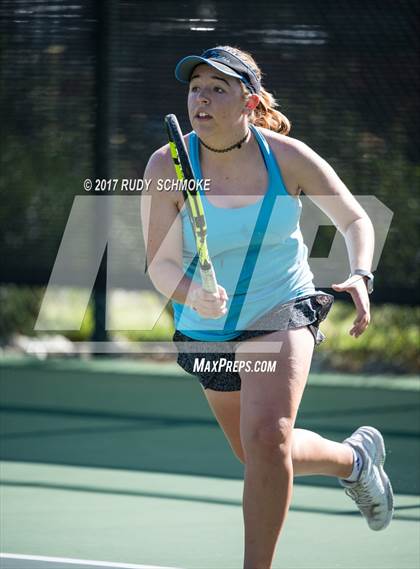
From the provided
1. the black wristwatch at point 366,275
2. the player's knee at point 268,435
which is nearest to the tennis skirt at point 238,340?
the black wristwatch at point 366,275

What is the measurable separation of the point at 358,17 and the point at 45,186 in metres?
2.34

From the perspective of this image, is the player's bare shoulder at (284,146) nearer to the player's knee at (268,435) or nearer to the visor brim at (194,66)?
the visor brim at (194,66)

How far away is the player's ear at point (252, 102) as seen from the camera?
3975 millimetres

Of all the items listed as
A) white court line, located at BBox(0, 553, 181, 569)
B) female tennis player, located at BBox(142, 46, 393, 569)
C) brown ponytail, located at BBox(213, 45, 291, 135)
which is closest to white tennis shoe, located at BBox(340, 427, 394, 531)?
female tennis player, located at BBox(142, 46, 393, 569)

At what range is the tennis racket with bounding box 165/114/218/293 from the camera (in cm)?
366

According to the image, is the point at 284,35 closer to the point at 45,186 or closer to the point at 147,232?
the point at 45,186

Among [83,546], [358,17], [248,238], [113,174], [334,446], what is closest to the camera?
[248,238]

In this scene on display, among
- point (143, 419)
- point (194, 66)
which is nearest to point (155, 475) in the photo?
point (143, 419)

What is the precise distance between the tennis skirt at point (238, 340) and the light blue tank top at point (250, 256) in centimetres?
2

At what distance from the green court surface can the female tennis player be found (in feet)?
2.34

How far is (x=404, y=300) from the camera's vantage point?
7723 millimetres

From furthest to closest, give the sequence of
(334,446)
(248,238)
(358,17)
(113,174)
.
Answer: (113,174) < (358,17) < (334,446) < (248,238)

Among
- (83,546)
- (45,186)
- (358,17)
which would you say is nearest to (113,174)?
(45,186)

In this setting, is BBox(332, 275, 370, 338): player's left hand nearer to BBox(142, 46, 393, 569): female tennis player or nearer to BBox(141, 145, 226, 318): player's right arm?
BBox(142, 46, 393, 569): female tennis player
